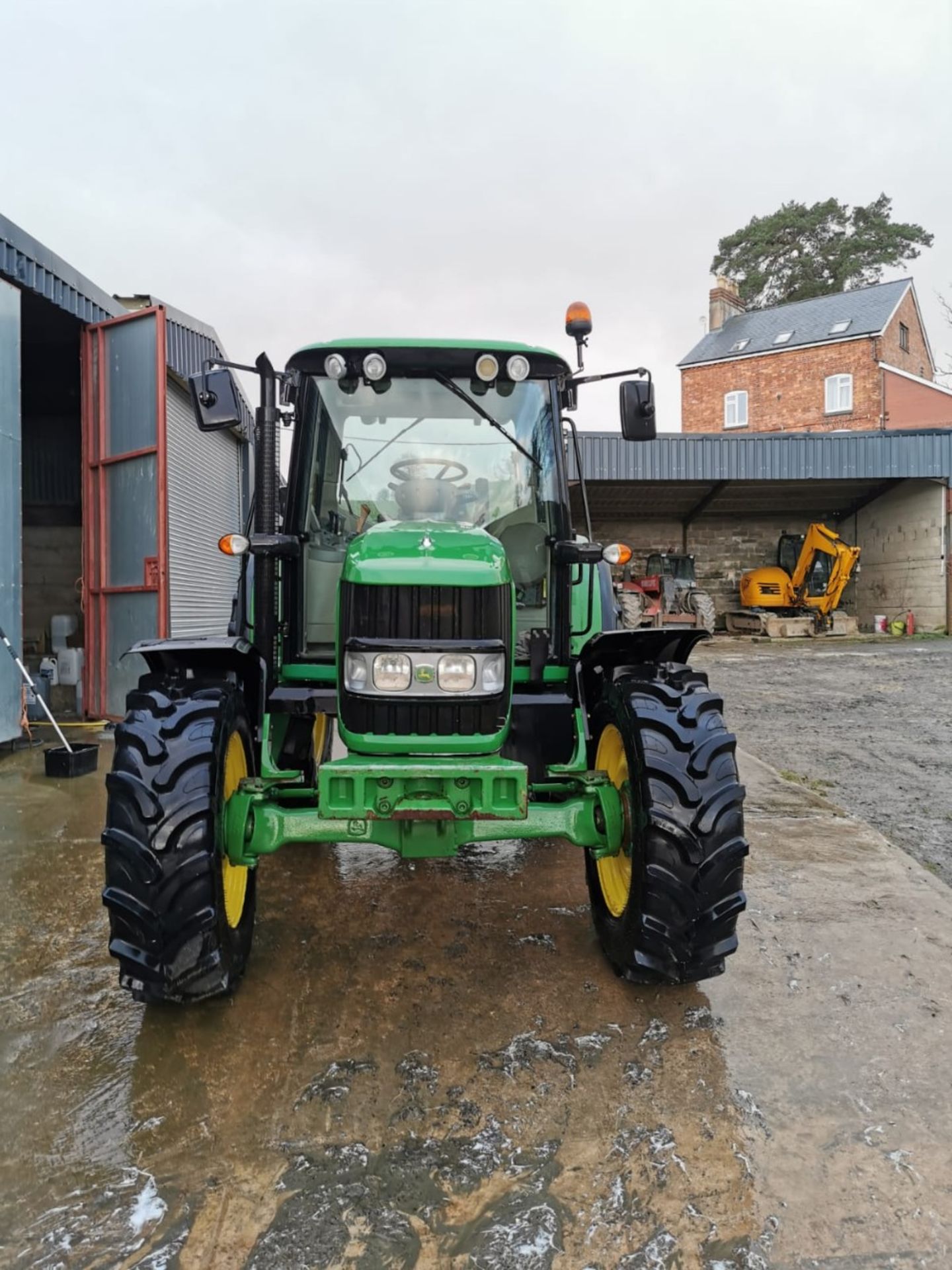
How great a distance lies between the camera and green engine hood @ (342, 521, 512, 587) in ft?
8.45

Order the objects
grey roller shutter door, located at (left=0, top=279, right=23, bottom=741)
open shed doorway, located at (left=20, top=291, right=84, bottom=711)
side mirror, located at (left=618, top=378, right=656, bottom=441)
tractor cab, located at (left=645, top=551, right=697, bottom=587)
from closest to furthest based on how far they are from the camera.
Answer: side mirror, located at (left=618, top=378, right=656, bottom=441) < grey roller shutter door, located at (left=0, top=279, right=23, bottom=741) < open shed doorway, located at (left=20, top=291, right=84, bottom=711) < tractor cab, located at (left=645, top=551, right=697, bottom=587)

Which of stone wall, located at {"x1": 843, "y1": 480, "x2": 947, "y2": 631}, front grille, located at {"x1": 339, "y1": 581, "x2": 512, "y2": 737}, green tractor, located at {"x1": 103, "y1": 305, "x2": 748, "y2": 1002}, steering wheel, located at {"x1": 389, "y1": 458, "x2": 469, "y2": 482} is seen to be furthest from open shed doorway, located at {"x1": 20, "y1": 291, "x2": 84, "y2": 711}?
stone wall, located at {"x1": 843, "y1": 480, "x2": 947, "y2": 631}

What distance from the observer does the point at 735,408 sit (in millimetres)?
28469

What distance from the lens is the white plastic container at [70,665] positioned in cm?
818

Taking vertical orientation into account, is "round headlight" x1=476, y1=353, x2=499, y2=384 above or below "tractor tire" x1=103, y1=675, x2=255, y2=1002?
above

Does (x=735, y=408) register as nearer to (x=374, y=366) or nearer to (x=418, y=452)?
(x=418, y=452)

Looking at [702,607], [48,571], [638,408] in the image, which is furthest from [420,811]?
[702,607]

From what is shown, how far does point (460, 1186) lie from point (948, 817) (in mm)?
4119

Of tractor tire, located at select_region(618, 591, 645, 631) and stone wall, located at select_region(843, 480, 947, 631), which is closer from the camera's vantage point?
tractor tire, located at select_region(618, 591, 645, 631)

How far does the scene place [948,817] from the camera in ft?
16.3

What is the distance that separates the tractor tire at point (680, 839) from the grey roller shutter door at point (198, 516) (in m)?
7.11

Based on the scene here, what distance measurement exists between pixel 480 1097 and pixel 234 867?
1080 mm

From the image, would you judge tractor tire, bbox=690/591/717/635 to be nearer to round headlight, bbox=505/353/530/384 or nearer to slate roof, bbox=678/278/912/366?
slate roof, bbox=678/278/912/366

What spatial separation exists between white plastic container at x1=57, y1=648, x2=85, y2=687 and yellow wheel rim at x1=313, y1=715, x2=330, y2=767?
4217 millimetres
